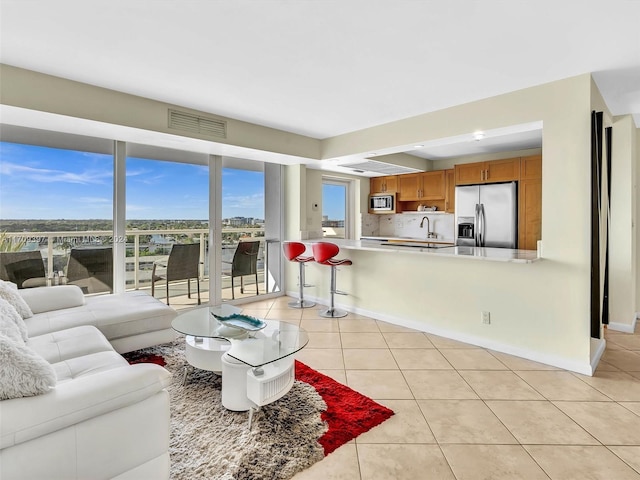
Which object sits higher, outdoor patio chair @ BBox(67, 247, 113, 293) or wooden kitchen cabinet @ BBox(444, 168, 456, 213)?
wooden kitchen cabinet @ BBox(444, 168, 456, 213)

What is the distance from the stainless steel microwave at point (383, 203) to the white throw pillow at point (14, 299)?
542 centimetres

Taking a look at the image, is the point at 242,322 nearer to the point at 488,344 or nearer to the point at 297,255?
the point at 297,255

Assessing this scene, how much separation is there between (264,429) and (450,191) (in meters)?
5.16

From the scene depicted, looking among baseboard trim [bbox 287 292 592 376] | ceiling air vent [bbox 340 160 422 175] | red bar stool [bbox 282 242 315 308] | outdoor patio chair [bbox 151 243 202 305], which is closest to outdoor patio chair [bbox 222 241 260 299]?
outdoor patio chair [bbox 151 243 202 305]

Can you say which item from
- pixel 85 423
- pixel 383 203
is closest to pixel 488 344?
pixel 85 423

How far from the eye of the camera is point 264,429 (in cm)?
194

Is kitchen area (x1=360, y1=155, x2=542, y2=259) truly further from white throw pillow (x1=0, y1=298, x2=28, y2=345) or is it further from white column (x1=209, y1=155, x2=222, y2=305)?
white throw pillow (x1=0, y1=298, x2=28, y2=345)

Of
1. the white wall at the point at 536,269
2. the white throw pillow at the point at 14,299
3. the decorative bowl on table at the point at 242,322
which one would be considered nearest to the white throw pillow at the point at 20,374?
the decorative bowl on table at the point at 242,322

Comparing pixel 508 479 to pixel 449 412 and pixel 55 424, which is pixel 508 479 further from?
pixel 55 424

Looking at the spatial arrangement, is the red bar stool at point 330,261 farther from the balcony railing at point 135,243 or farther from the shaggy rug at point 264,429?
the shaggy rug at point 264,429

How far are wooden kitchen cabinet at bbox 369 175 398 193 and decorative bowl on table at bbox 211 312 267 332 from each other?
4.81m

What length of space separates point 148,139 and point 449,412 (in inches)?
148

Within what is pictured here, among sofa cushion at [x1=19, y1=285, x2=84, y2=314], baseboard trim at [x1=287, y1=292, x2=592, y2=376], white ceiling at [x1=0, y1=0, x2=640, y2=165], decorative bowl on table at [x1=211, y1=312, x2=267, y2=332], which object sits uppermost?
white ceiling at [x1=0, y1=0, x2=640, y2=165]

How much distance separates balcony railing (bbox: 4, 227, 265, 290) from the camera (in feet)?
10.9
